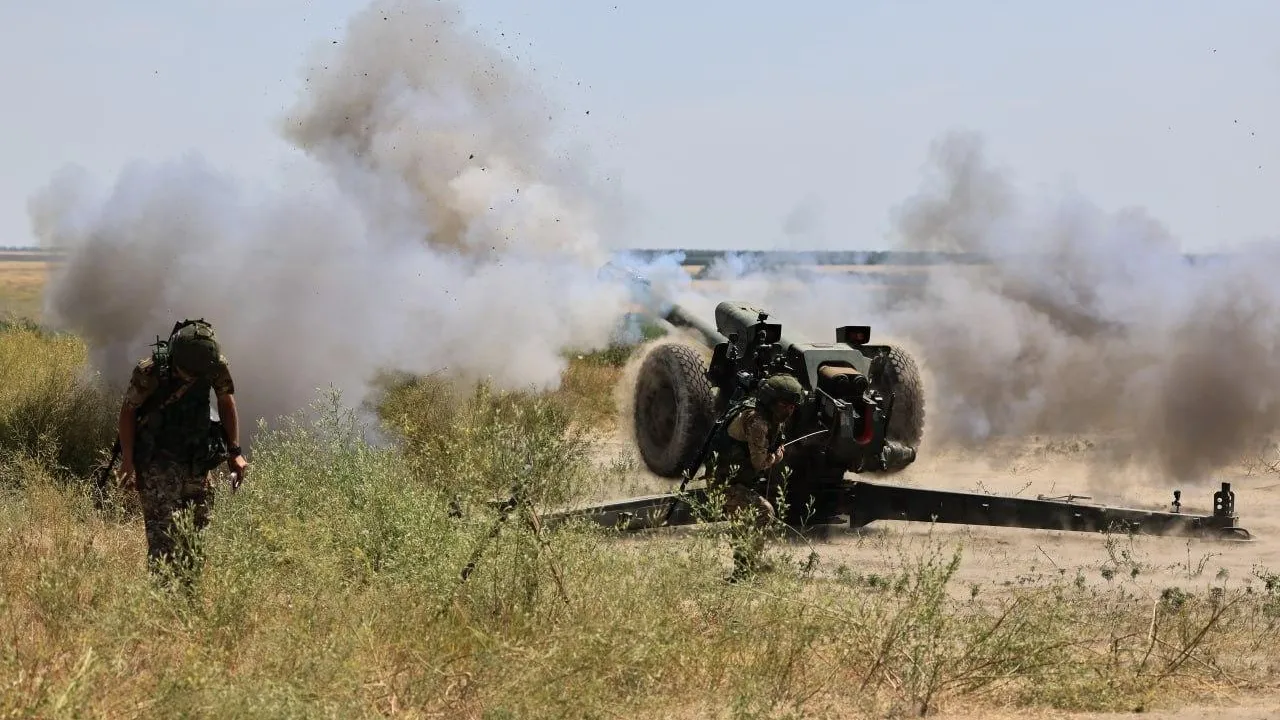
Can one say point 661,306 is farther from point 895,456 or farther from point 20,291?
point 20,291

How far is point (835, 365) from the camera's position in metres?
11.0

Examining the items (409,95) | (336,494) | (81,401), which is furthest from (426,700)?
(409,95)

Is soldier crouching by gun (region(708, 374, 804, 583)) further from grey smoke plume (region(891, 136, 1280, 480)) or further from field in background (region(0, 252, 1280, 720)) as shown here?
grey smoke plume (region(891, 136, 1280, 480))

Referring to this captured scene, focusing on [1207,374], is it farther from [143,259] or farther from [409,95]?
[143,259]

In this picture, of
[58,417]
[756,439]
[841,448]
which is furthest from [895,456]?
[58,417]

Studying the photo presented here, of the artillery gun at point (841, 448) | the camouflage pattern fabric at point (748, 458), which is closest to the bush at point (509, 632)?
the camouflage pattern fabric at point (748, 458)

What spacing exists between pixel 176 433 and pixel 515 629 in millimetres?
2075

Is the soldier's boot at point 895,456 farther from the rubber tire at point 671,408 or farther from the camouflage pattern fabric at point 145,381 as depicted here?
the camouflage pattern fabric at point 145,381

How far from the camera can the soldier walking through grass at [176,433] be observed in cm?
712

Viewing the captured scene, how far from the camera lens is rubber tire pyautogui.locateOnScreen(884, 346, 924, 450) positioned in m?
11.9

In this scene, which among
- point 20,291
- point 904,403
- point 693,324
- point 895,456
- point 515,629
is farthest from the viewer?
point 20,291

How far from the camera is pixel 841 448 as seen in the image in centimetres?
1059

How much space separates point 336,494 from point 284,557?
Result: 1144 mm

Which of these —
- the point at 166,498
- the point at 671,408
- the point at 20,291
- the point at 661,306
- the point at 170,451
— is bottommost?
the point at 166,498
